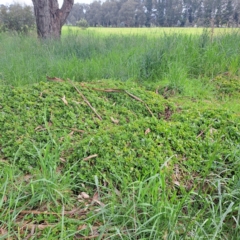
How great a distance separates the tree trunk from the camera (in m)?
6.04

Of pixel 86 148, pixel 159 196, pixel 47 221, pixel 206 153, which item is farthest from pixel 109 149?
pixel 206 153

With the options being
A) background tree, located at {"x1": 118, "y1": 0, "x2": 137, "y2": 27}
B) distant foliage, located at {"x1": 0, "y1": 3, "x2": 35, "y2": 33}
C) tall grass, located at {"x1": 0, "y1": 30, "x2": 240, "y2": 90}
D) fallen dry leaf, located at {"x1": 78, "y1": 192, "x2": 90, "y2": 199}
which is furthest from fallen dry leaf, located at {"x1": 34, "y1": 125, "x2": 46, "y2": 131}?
distant foliage, located at {"x1": 0, "y1": 3, "x2": 35, "y2": 33}


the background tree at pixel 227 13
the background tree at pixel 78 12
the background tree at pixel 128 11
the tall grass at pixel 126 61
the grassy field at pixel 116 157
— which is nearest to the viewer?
the grassy field at pixel 116 157

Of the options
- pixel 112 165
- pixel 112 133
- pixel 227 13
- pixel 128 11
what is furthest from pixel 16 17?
pixel 112 165

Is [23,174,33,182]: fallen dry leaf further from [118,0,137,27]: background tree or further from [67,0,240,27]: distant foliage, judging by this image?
[118,0,137,27]: background tree

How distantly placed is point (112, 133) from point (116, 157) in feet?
1.02

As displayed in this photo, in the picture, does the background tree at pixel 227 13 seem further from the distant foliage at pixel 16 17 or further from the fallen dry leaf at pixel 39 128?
the distant foliage at pixel 16 17

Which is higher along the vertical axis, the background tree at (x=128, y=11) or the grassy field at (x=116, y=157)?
the background tree at (x=128, y=11)

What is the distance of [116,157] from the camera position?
1793mm

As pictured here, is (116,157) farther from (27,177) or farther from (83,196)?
(27,177)

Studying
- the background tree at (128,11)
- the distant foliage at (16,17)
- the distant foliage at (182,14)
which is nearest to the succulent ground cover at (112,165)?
the distant foliage at (182,14)

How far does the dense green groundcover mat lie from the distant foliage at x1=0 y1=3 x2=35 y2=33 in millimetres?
10757

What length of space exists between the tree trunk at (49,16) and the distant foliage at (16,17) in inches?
238

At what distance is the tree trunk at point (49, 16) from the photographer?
604 cm
